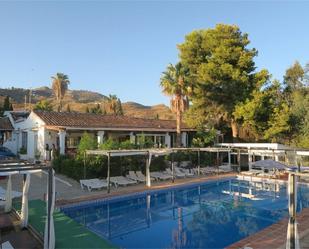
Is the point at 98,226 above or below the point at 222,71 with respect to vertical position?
below

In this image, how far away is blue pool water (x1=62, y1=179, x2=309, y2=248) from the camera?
36.1 ft

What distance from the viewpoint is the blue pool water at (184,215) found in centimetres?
1100

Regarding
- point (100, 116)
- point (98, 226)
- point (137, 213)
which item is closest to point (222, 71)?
point (100, 116)

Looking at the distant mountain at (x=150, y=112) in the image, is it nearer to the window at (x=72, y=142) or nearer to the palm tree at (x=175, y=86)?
the palm tree at (x=175, y=86)

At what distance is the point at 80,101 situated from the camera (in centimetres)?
12162

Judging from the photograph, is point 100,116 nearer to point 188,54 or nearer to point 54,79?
point 188,54

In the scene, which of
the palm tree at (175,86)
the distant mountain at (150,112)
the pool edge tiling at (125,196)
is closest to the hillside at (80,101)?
the distant mountain at (150,112)

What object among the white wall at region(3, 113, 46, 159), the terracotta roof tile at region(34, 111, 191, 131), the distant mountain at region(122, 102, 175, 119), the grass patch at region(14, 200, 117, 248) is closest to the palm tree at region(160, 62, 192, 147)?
the terracotta roof tile at region(34, 111, 191, 131)

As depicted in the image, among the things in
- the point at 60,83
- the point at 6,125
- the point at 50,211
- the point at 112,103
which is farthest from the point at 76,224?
the point at 60,83

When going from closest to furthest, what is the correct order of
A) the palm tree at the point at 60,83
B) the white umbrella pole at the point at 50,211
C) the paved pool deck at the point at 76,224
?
1. the white umbrella pole at the point at 50,211
2. the paved pool deck at the point at 76,224
3. the palm tree at the point at 60,83

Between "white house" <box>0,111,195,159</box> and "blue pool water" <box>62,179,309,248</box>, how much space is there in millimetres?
8799

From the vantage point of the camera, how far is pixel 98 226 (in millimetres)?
12305

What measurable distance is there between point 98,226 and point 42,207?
2521 millimetres

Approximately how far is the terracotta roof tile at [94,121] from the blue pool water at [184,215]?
10088 millimetres
